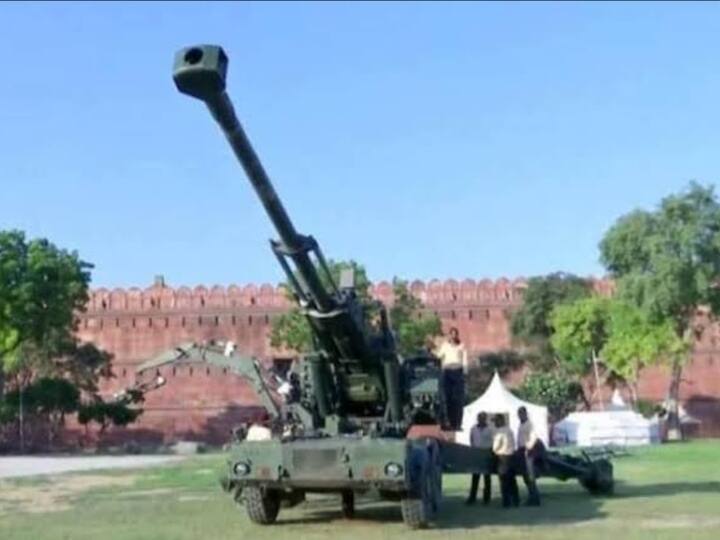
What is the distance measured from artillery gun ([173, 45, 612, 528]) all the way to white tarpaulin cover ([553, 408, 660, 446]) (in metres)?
27.7

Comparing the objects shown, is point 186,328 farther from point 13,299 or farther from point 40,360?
point 13,299

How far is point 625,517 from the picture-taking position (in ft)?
46.8

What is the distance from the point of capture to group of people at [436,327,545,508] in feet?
53.7

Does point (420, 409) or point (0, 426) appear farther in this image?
point (0, 426)

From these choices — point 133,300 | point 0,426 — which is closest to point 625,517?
point 0,426

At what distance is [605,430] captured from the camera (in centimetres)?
4338

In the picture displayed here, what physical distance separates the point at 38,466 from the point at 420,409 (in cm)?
2022

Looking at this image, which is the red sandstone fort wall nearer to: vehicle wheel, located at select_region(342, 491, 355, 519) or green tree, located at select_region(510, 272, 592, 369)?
green tree, located at select_region(510, 272, 592, 369)

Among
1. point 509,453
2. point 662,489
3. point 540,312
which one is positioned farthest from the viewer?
point 540,312

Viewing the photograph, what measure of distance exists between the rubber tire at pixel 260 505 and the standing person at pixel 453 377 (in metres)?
3.30

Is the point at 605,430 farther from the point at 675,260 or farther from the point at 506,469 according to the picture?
the point at 506,469

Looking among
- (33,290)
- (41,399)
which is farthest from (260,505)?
(41,399)

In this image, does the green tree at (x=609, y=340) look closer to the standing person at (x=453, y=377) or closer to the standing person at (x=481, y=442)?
the standing person at (x=481, y=442)

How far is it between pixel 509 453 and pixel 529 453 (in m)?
0.68
